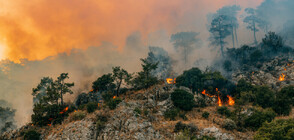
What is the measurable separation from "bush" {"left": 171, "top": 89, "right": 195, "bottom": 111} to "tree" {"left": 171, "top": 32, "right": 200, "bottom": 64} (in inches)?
1796

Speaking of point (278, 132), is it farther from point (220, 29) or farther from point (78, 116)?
point (220, 29)

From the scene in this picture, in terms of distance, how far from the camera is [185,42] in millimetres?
94000

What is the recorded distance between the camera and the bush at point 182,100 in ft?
150

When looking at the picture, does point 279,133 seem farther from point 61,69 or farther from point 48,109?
point 61,69

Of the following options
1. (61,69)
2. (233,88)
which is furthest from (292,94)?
(61,69)

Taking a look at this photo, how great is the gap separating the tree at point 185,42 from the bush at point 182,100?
45607mm

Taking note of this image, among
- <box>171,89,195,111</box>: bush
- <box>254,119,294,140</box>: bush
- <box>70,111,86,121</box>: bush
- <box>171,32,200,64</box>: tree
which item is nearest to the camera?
<box>254,119,294,140</box>: bush

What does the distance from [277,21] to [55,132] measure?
13003 centimetres

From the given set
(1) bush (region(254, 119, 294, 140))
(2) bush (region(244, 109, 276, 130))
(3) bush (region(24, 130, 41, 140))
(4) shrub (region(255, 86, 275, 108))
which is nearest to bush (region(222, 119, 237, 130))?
(2) bush (region(244, 109, 276, 130))

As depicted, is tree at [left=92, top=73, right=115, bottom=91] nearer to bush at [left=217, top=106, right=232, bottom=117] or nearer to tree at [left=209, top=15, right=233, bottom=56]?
bush at [left=217, top=106, right=232, bottom=117]

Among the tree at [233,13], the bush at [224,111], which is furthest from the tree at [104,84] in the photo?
the tree at [233,13]

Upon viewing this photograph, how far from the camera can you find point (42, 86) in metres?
57.0

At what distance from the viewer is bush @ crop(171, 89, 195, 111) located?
45781 mm

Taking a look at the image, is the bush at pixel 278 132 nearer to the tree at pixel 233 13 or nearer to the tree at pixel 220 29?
the tree at pixel 220 29
